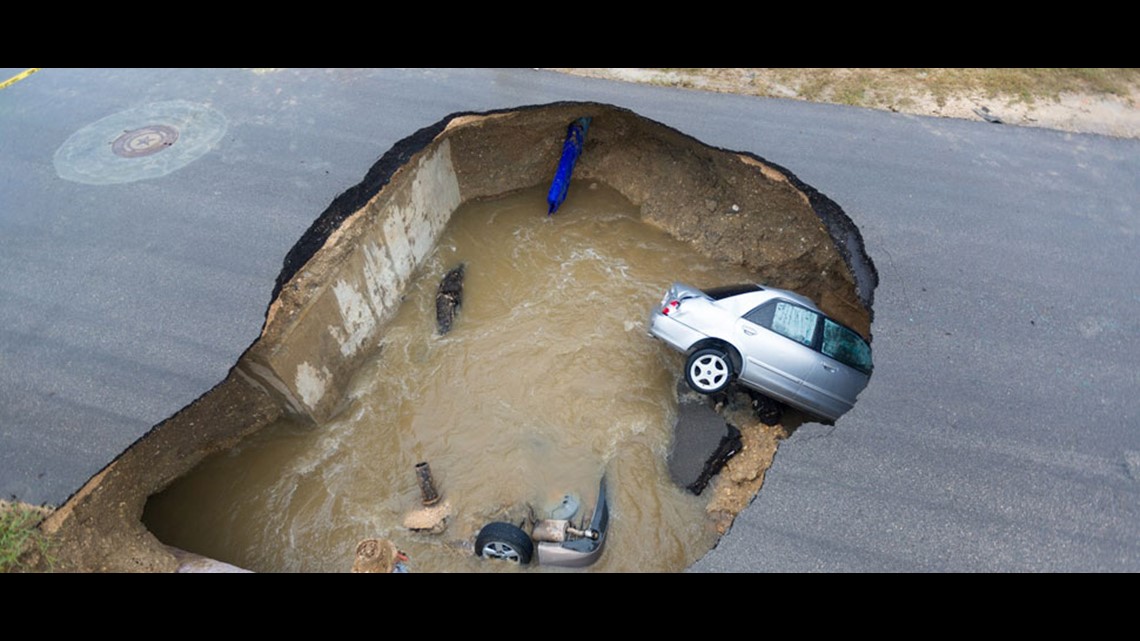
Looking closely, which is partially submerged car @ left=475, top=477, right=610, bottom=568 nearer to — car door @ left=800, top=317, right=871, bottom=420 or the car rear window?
car door @ left=800, top=317, right=871, bottom=420

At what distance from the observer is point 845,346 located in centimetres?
748

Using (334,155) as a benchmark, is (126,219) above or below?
below

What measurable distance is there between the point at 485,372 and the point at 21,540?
16.2 ft

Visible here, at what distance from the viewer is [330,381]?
8070 millimetres

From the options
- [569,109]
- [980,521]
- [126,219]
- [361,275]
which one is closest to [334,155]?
[361,275]

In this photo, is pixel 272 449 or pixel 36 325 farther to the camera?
pixel 272 449

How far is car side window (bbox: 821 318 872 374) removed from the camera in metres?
7.40

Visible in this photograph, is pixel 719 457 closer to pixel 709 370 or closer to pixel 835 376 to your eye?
pixel 709 370

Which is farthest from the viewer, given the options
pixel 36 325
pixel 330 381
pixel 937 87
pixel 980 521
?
pixel 937 87

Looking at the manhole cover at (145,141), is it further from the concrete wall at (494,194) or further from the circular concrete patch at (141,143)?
the concrete wall at (494,194)

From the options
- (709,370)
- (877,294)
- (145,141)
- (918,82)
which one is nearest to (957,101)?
(918,82)

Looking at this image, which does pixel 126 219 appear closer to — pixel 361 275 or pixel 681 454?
pixel 361 275

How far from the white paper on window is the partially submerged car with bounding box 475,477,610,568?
312cm

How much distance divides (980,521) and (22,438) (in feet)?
27.7
